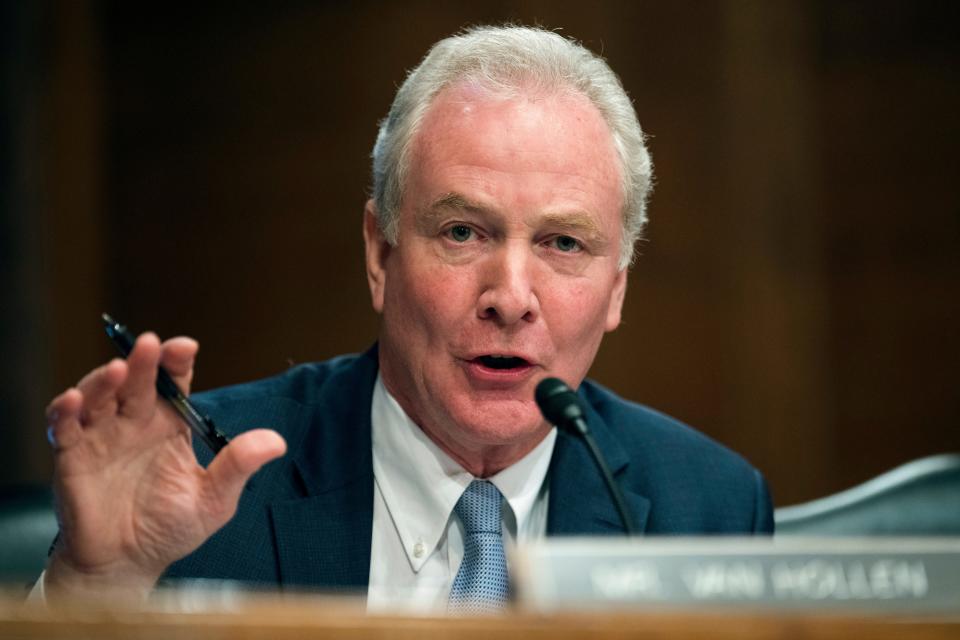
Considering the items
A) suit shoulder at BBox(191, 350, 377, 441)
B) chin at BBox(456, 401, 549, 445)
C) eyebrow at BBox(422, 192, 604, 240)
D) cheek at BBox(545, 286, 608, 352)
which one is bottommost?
suit shoulder at BBox(191, 350, 377, 441)

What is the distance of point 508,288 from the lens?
6.07 feet

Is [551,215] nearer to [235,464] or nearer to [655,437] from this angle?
[655,437]

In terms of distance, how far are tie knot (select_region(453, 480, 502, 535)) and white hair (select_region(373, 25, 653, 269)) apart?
452 millimetres

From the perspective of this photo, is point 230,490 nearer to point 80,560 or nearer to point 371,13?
point 80,560

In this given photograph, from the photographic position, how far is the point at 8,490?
83.4 inches

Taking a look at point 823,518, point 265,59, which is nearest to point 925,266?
point 823,518

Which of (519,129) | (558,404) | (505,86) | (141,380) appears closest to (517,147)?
(519,129)

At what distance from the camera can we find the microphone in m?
1.43

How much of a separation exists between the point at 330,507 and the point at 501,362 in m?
0.37

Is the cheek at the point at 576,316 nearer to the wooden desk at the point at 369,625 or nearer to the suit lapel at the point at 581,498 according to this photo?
the suit lapel at the point at 581,498

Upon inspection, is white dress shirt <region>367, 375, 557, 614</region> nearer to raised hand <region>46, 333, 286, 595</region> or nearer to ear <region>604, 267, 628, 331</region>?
ear <region>604, 267, 628, 331</region>

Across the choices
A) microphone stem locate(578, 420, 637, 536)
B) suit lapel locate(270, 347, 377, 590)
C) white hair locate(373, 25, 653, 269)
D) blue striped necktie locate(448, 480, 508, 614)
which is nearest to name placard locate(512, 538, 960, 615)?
microphone stem locate(578, 420, 637, 536)

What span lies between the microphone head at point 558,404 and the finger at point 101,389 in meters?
0.53

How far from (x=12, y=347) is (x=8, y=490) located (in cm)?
233
